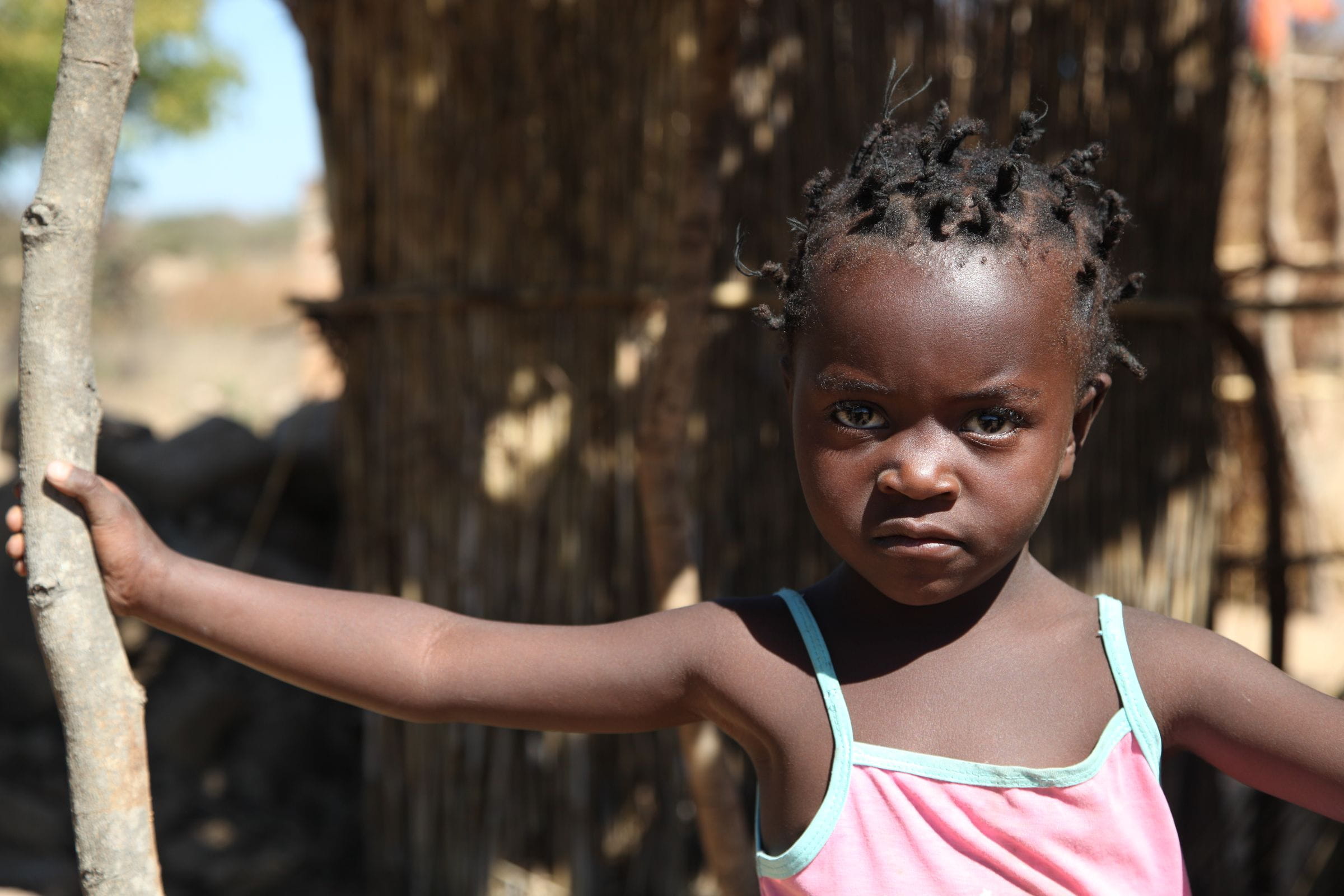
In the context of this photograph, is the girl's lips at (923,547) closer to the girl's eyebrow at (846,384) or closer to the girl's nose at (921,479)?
the girl's nose at (921,479)

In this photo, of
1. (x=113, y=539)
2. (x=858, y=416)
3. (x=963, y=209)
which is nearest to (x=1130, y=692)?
(x=858, y=416)

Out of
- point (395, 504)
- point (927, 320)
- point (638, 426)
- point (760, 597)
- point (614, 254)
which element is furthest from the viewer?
point (395, 504)

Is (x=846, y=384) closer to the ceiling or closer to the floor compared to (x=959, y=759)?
closer to the ceiling

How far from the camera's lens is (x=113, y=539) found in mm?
1388

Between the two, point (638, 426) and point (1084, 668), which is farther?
point (638, 426)

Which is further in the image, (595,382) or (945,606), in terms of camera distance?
(595,382)

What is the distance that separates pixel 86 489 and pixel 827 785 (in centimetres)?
90

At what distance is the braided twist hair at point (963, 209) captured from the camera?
1.33 meters

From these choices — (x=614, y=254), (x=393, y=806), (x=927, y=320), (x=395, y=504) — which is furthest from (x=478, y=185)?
(x=927, y=320)

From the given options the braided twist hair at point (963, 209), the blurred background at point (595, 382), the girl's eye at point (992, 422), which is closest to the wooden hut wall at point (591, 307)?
the blurred background at point (595, 382)

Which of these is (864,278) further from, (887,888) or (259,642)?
(259,642)

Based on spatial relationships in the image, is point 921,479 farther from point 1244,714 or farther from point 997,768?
point 1244,714

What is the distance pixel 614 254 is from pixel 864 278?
1.81 metres

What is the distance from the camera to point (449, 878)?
3.52m
